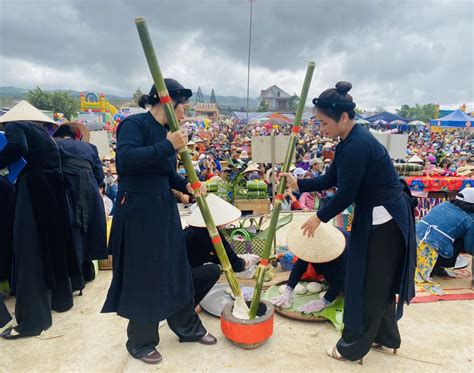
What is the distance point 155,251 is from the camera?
224 centimetres

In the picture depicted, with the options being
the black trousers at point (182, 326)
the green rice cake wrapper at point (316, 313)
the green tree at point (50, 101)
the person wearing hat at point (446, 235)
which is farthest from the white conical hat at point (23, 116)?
the green tree at point (50, 101)

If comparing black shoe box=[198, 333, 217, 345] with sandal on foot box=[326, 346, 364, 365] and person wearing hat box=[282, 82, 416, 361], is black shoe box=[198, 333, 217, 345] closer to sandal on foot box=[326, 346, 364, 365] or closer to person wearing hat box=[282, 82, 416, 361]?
sandal on foot box=[326, 346, 364, 365]

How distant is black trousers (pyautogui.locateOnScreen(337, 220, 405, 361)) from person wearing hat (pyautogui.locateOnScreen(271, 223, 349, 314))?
0.68m

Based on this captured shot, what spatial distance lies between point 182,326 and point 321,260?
1335mm

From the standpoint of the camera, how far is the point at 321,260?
9.78 feet

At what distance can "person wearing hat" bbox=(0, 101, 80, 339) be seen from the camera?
8.91 feet

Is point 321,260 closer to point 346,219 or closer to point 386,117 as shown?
point 346,219

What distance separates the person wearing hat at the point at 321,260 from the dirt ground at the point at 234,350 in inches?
7.1

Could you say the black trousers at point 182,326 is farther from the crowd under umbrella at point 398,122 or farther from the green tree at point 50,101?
the green tree at point 50,101

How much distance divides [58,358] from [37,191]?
1.36 m

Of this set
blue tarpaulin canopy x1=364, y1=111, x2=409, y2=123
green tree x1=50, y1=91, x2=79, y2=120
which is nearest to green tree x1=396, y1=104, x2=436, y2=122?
blue tarpaulin canopy x1=364, y1=111, x2=409, y2=123

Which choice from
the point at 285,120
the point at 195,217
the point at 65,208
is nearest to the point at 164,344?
the point at 195,217

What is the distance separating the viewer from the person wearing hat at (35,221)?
8.91 feet

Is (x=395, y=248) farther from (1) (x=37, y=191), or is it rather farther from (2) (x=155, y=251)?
(1) (x=37, y=191)
